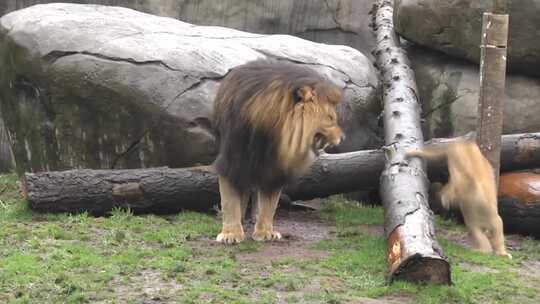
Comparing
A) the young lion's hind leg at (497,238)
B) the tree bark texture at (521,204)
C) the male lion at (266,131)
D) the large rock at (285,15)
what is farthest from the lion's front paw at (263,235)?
the large rock at (285,15)

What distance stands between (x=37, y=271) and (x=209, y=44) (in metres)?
4.14

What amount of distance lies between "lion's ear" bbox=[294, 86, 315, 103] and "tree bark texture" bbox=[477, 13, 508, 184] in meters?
1.96

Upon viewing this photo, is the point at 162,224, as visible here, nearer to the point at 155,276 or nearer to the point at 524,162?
the point at 155,276

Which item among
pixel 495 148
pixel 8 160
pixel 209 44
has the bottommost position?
pixel 8 160

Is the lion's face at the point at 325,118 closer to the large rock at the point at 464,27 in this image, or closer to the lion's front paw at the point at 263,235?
the lion's front paw at the point at 263,235

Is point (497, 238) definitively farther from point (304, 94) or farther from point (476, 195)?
point (304, 94)

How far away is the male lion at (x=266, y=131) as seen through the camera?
24.2ft

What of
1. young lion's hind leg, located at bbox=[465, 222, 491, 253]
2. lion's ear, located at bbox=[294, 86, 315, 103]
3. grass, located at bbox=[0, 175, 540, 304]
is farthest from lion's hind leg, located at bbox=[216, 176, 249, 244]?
young lion's hind leg, located at bbox=[465, 222, 491, 253]

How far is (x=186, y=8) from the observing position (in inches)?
516

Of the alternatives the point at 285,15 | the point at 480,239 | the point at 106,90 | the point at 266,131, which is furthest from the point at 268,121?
the point at 285,15

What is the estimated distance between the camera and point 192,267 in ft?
22.8

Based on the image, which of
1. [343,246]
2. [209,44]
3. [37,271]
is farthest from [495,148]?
[37,271]

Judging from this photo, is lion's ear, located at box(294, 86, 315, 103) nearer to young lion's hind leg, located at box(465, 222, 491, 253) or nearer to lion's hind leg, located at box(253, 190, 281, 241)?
lion's hind leg, located at box(253, 190, 281, 241)

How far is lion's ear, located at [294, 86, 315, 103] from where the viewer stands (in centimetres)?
733
